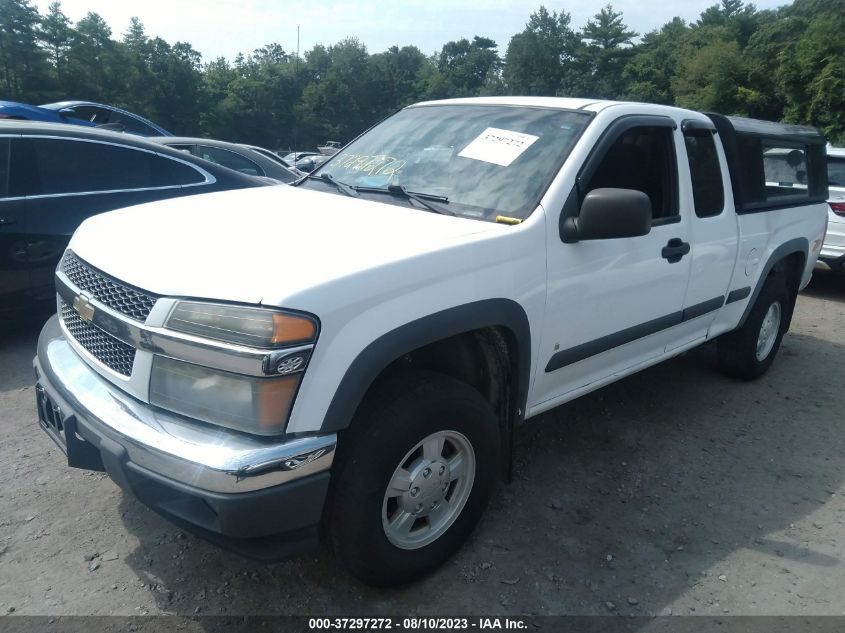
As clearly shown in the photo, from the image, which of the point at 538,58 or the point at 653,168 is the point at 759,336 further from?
the point at 538,58

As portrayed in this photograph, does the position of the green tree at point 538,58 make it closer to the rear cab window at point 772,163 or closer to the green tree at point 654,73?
the green tree at point 654,73

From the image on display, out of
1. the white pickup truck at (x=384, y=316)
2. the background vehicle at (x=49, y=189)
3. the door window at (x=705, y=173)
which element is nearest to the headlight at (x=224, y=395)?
the white pickup truck at (x=384, y=316)

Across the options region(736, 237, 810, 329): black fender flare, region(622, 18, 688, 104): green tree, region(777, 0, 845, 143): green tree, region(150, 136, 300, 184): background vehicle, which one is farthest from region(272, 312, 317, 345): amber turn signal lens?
region(622, 18, 688, 104): green tree

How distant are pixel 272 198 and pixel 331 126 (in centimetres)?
7126

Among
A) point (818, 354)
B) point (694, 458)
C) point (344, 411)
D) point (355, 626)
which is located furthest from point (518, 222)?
point (818, 354)

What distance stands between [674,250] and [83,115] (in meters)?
11.0

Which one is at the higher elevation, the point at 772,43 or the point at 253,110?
the point at 772,43

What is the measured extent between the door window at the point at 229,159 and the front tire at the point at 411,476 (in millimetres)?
6496

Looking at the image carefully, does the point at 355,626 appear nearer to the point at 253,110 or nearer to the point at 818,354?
the point at 818,354

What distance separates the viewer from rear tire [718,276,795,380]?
4.86 meters

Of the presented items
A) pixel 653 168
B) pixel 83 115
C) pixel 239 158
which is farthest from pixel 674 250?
pixel 83 115

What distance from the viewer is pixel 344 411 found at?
2.17m

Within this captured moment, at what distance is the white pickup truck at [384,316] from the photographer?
6.89 ft

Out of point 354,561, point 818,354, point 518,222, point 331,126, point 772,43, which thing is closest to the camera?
point 354,561
